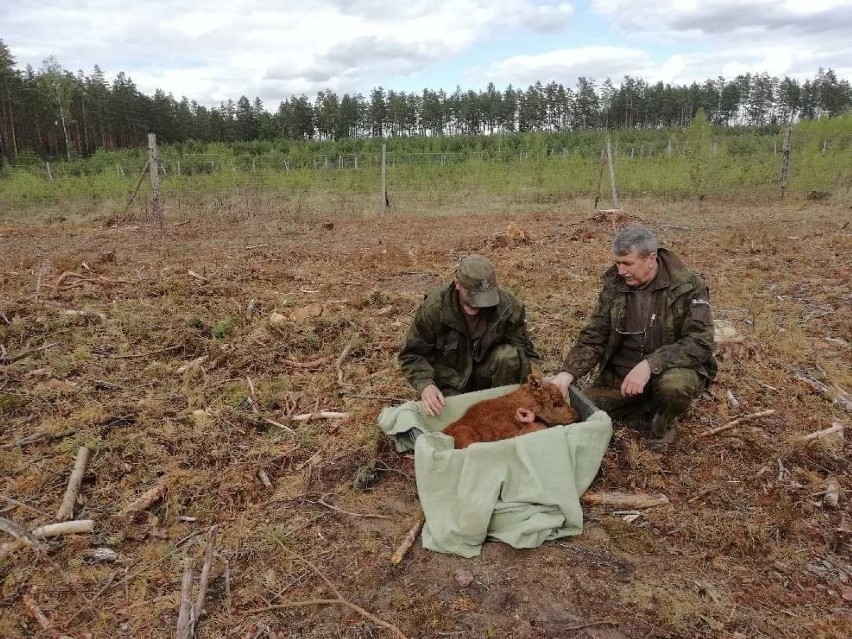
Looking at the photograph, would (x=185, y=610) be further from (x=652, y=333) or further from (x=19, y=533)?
(x=652, y=333)

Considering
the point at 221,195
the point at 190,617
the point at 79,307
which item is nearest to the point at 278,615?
the point at 190,617

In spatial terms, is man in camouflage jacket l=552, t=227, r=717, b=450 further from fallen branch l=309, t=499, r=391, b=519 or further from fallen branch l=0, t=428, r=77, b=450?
fallen branch l=0, t=428, r=77, b=450

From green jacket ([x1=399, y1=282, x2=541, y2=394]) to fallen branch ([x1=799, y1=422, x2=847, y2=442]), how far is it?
171 centimetres

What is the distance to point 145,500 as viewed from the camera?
309cm

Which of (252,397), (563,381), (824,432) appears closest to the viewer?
(563,381)

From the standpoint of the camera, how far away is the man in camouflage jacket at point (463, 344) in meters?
3.41

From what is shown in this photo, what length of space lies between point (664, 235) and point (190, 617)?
10.9 m

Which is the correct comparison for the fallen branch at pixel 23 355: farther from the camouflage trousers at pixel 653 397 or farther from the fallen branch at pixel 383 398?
the camouflage trousers at pixel 653 397

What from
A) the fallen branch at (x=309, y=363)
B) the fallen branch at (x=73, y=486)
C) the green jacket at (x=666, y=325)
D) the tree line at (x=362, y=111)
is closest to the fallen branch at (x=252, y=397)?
the fallen branch at (x=309, y=363)

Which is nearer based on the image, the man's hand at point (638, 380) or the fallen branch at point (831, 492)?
the fallen branch at point (831, 492)

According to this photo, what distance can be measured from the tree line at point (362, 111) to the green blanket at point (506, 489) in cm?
4698

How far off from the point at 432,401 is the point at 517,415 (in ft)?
1.59

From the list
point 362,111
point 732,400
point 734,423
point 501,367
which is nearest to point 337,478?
point 501,367

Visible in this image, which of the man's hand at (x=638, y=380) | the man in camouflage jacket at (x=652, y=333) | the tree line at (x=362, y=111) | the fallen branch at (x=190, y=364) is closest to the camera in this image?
the man's hand at (x=638, y=380)
